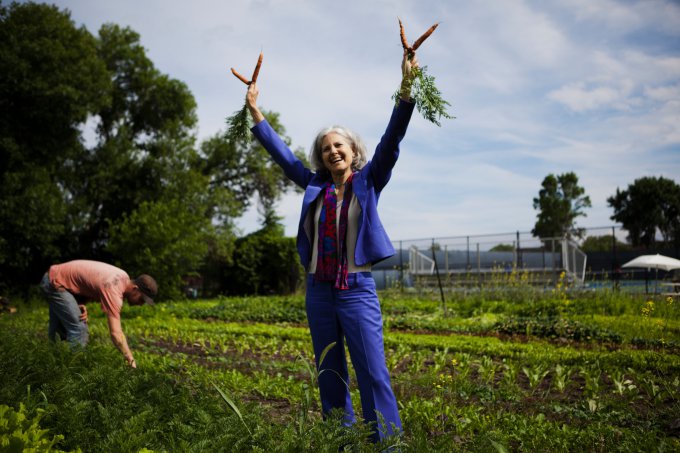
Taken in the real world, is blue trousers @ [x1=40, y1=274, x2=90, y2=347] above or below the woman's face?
below

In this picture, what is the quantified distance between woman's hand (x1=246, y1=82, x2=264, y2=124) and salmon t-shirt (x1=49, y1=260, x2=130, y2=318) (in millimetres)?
2524

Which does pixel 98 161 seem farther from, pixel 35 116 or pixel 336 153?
pixel 336 153

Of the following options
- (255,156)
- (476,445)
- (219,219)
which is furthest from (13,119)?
(476,445)

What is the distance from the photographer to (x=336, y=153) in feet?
10.0

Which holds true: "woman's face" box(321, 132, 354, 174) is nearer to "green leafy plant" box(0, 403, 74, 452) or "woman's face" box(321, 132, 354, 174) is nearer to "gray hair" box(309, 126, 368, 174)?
"gray hair" box(309, 126, 368, 174)

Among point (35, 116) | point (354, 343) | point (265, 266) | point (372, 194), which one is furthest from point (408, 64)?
point (265, 266)

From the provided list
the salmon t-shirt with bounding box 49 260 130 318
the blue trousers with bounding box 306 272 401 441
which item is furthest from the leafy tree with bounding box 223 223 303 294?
the blue trousers with bounding box 306 272 401 441

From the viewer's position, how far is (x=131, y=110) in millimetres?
23141

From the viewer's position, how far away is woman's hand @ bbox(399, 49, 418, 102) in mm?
2801

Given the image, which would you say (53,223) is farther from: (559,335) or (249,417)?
(249,417)

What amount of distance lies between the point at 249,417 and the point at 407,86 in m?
1.84

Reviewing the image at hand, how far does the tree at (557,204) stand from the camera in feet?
186

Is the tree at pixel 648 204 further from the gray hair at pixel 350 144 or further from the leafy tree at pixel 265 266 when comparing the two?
the gray hair at pixel 350 144

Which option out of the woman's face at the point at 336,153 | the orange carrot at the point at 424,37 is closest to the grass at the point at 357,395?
the woman's face at the point at 336,153
